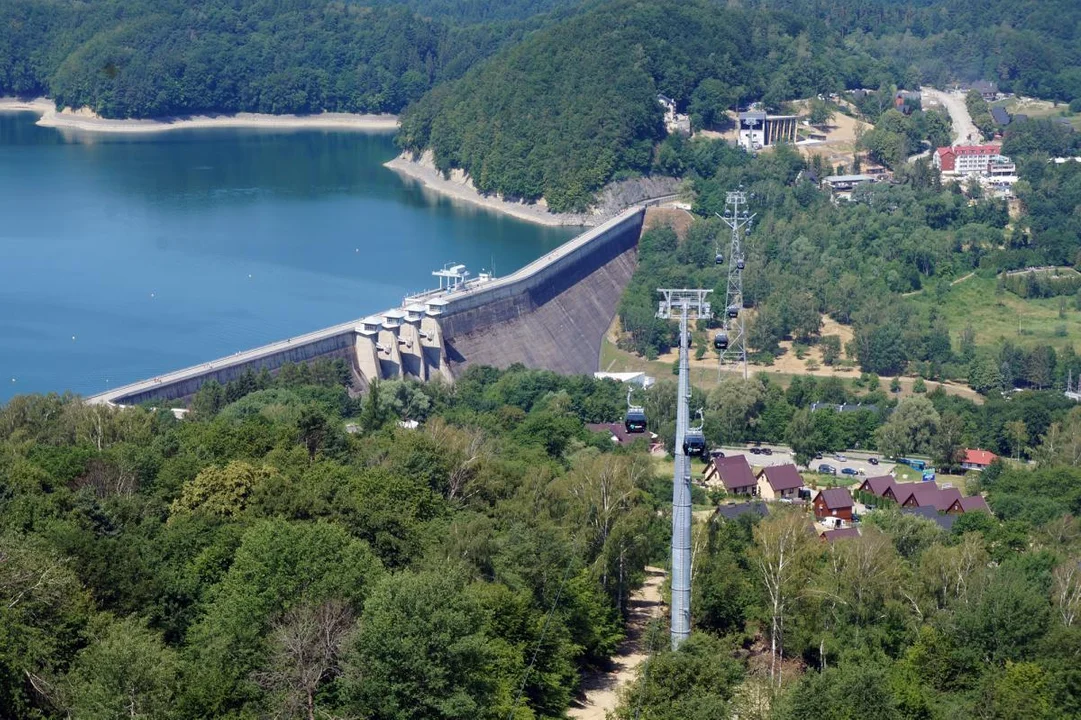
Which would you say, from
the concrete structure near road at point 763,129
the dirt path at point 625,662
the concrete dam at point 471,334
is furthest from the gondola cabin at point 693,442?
the concrete structure near road at point 763,129

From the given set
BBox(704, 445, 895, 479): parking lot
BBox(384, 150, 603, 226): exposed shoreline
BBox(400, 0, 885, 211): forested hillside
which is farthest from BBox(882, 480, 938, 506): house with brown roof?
BBox(400, 0, 885, 211): forested hillside

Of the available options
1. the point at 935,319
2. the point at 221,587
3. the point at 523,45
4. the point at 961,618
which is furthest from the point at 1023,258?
the point at 221,587

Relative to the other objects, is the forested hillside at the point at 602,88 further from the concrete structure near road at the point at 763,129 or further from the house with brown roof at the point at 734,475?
the house with brown roof at the point at 734,475

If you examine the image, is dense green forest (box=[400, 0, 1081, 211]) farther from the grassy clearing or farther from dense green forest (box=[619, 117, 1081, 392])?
the grassy clearing

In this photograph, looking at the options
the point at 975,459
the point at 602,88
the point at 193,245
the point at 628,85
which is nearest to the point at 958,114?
the point at 628,85

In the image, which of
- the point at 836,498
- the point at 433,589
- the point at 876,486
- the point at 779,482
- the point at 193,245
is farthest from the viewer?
the point at 193,245

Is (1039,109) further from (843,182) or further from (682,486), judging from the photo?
(682,486)

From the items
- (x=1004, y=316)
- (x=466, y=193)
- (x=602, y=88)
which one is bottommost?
(x=1004, y=316)
